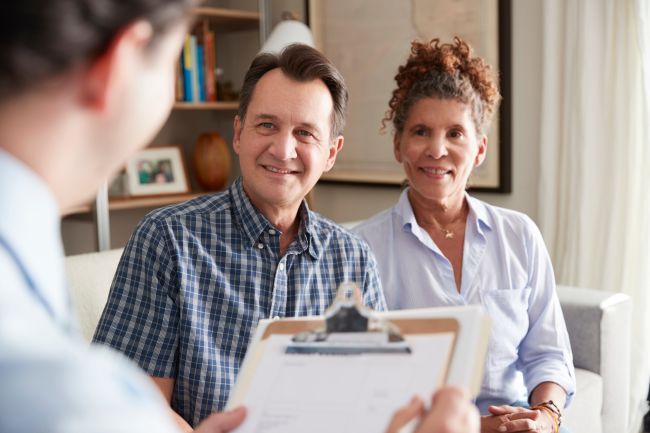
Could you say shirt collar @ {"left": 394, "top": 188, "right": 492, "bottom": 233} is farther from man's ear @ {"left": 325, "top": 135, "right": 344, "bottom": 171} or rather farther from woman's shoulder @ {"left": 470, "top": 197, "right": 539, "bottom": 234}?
man's ear @ {"left": 325, "top": 135, "right": 344, "bottom": 171}

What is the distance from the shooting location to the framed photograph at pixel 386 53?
3.24m

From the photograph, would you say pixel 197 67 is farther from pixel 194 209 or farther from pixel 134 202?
pixel 194 209

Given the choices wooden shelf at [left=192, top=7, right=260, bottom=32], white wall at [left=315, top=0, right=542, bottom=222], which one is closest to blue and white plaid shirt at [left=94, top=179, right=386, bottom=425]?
white wall at [left=315, top=0, right=542, bottom=222]

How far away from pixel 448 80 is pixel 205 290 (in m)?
0.86

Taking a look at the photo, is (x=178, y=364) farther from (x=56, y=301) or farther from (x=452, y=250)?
(x=56, y=301)

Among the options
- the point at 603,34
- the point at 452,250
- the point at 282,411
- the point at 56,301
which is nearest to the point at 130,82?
the point at 56,301

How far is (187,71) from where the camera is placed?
3844mm

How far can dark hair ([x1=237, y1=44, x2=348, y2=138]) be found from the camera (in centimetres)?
165

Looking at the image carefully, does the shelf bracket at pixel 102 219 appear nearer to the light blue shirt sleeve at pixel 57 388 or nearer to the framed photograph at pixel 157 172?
the framed photograph at pixel 157 172

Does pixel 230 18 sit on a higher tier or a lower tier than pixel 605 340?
higher

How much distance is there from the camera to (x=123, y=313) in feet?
4.71

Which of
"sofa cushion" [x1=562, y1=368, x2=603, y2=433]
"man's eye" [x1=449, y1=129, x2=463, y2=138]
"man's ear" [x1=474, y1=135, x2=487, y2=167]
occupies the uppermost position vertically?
"man's eye" [x1=449, y1=129, x2=463, y2=138]

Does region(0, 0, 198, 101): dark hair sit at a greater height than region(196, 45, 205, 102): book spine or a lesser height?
lesser

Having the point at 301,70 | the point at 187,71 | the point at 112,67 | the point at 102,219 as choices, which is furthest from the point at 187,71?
the point at 112,67
